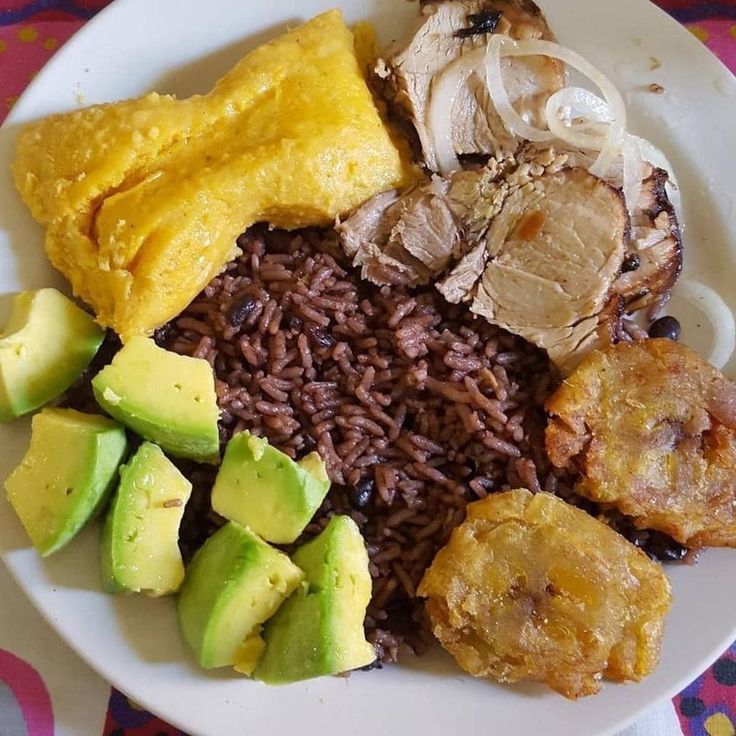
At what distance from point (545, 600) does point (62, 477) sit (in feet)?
5.25

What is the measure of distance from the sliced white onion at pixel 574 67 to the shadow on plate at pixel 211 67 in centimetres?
82

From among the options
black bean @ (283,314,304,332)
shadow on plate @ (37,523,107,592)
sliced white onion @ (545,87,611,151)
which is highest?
sliced white onion @ (545,87,611,151)

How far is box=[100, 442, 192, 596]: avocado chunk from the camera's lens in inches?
107

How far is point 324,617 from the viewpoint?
262 cm

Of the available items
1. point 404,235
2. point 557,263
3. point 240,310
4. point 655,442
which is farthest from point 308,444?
point 655,442

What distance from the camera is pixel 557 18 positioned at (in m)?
3.47

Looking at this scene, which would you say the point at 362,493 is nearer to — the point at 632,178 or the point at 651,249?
the point at 651,249

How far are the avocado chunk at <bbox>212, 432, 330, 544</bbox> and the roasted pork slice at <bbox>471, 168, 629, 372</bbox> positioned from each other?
3.03 ft

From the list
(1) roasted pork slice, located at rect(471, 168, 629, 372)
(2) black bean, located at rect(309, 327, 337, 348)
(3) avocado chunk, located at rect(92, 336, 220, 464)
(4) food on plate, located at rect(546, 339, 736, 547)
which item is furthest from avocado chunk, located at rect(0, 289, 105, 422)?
(4) food on plate, located at rect(546, 339, 736, 547)

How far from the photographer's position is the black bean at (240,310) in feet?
10.2

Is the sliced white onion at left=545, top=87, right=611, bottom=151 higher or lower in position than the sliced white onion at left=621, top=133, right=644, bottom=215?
higher

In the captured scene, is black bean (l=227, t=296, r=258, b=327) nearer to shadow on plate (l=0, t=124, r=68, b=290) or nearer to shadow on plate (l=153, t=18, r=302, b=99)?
shadow on plate (l=0, t=124, r=68, b=290)

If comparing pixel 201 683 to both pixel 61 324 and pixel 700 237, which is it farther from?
Result: pixel 700 237

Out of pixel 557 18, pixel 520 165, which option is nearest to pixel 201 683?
pixel 520 165
